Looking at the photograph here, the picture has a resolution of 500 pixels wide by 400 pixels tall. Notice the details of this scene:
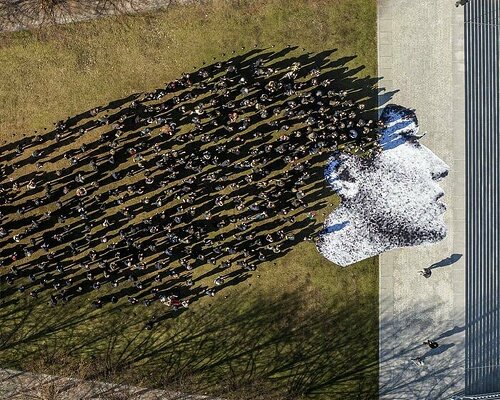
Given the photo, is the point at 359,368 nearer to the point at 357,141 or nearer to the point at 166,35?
the point at 357,141

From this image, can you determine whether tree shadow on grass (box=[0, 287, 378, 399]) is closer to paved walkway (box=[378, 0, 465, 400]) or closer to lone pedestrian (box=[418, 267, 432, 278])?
paved walkway (box=[378, 0, 465, 400])

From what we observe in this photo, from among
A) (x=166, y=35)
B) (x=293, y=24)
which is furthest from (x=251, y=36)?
(x=166, y=35)

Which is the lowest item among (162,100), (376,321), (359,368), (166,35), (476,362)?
(476,362)

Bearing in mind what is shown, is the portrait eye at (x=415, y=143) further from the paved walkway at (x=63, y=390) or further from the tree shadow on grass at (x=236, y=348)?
the paved walkway at (x=63, y=390)

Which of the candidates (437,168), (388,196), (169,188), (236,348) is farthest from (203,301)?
(437,168)

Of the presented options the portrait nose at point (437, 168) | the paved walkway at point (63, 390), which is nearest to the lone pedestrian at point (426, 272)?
the portrait nose at point (437, 168)
